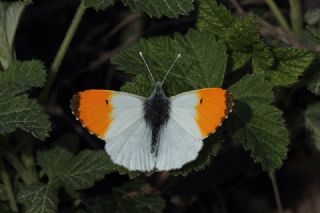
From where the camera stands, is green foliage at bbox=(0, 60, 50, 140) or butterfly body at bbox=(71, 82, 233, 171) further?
green foliage at bbox=(0, 60, 50, 140)

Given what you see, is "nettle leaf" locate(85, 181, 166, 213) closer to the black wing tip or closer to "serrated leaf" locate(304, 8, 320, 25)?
the black wing tip

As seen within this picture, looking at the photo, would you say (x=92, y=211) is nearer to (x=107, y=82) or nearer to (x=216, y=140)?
(x=216, y=140)

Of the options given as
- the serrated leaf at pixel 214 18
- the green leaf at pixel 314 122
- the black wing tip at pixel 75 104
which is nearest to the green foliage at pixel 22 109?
the black wing tip at pixel 75 104

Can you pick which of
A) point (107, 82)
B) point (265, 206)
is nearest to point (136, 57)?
point (107, 82)

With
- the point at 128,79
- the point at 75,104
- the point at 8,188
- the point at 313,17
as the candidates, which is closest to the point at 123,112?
the point at 75,104

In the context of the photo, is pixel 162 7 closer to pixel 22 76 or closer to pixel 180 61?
pixel 180 61

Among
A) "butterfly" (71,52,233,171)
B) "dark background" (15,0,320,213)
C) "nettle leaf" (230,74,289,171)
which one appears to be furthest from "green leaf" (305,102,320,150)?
"butterfly" (71,52,233,171)
